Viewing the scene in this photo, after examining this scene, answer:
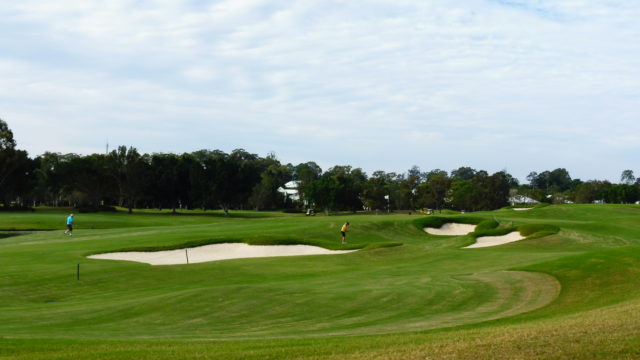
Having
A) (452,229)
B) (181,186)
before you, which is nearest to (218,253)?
(452,229)

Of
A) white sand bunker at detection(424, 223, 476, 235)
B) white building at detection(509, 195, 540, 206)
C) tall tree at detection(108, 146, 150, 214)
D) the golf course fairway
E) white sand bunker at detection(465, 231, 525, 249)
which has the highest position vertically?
tall tree at detection(108, 146, 150, 214)

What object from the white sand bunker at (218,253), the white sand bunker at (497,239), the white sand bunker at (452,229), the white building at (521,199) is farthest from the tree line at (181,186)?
the white sand bunker at (218,253)

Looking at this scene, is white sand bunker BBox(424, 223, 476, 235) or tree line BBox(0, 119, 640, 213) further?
tree line BBox(0, 119, 640, 213)

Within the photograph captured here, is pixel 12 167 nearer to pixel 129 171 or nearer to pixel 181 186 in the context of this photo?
pixel 129 171

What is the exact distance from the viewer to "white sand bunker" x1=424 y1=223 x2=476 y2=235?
58862 millimetres

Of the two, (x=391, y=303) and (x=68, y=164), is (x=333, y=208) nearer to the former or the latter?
(x=68, y=164)

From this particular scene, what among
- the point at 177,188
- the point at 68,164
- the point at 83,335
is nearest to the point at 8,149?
the point at 68,164

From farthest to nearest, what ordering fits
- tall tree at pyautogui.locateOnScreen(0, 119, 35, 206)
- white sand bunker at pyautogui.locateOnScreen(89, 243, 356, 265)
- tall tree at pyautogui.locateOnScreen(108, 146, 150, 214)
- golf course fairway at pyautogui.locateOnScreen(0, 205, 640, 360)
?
tall tree at pyautogui.locateOnScreen(108, 146, 150, 214), tall tree at pyautogui.locateOnScreen(0, 119, 35, 206), white sand bunker at pyautogui.locateOnScreen(89, 243, 356, 265), golf course fairway at pyautogui.locateOnScreen(0, 205, 640, 360)

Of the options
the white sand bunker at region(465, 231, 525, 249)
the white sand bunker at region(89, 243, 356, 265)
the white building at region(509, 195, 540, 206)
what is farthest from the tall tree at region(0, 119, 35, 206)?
the white building at region(509, 195, 540, 206)

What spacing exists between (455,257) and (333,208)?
107 m

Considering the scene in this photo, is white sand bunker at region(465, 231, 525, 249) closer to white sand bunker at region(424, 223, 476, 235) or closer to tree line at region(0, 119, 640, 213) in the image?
white sand bunker at region(424, 223, 476, 235)

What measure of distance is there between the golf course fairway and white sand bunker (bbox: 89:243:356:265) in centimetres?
78

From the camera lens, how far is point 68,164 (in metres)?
125

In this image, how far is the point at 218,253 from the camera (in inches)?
1673
